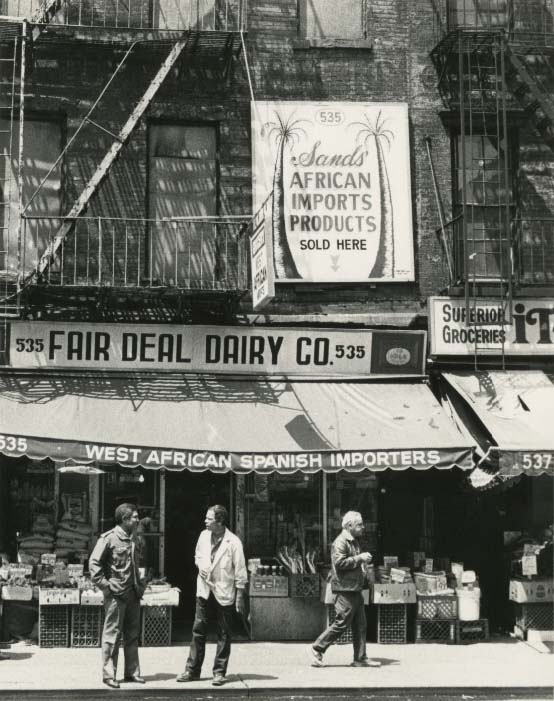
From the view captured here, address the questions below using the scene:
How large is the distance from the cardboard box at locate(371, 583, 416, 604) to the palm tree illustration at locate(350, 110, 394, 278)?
4.35 metres

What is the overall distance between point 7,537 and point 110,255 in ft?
13.3

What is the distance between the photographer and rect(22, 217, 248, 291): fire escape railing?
14555 mm

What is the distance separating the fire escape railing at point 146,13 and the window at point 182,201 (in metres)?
1.46

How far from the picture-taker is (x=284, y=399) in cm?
1409

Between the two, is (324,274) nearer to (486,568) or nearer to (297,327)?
(297,327)

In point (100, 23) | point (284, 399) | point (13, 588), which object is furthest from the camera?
point (100, 23)

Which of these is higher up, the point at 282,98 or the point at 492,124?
the point at 282,98

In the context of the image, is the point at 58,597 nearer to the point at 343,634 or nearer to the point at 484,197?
the point at 343,634

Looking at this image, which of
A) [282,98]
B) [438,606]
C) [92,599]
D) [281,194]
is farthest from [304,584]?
[282,98]

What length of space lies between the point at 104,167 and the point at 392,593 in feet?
22.0

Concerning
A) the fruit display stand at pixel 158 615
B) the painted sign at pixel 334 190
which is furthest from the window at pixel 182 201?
the fruit display stand at pixel 158 615

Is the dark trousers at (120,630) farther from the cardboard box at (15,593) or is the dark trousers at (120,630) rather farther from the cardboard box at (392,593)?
the cardboard box at (392,593)

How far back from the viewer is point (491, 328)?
14.9m

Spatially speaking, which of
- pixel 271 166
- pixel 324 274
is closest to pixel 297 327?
pixel 324 274
